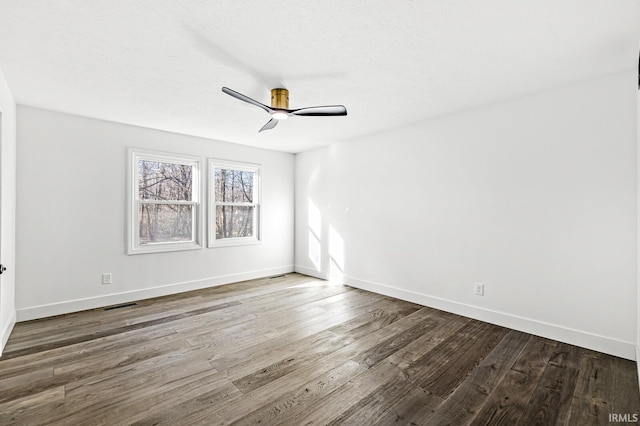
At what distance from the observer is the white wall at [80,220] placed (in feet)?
11.4

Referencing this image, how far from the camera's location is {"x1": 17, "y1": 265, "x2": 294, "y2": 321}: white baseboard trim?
139 inches

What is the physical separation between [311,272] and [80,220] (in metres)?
3.60

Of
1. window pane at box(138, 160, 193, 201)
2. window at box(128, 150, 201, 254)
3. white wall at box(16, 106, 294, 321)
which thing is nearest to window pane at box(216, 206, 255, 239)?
window at box(128, 150, 201, 254)

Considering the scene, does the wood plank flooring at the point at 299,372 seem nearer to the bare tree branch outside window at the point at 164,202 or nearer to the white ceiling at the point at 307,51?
the bare tree branch outside window at the point at 164,202

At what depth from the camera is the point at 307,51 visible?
2.31 metres

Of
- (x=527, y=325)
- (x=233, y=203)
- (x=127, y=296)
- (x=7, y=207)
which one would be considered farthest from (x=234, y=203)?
(x=527, y=325)

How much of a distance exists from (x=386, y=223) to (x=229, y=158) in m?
2.83

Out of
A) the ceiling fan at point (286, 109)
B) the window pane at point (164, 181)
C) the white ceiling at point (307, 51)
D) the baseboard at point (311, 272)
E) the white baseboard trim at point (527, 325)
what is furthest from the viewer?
the baseboard at point (311, 272)

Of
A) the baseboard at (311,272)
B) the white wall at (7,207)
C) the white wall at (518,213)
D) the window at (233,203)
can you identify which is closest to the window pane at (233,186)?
the window at (233,203)

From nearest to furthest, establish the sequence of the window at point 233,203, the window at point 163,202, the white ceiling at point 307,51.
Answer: the white ceiling at point 307,51, the window at point 163,202, the window at point 233,203

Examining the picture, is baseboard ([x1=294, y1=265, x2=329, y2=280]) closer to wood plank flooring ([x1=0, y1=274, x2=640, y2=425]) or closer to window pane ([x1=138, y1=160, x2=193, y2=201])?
wood plank flooring ([x1=0, y1=274, x2=640, y2=425])

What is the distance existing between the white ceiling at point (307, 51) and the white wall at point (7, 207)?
25cm

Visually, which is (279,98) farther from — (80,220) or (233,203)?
(80,220)

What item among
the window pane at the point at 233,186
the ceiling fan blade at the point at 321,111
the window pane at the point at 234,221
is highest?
the ceiling fan blade at the point at 321,111
